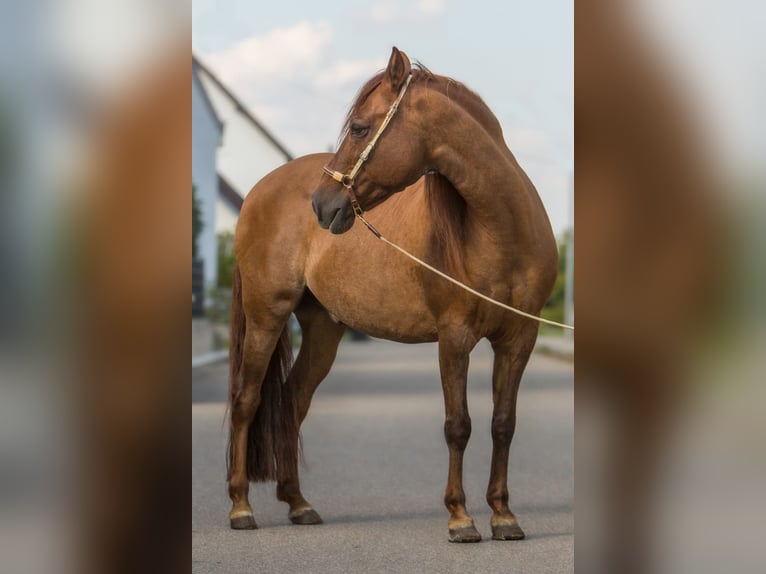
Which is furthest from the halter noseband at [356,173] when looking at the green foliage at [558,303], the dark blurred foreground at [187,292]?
the green foliage at [558,303]

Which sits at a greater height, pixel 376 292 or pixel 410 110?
pixel 410 110

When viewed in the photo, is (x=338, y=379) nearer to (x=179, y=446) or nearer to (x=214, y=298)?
(x=214, y=298)

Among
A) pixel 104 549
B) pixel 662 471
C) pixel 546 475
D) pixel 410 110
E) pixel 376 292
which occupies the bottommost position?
pixel 546 475

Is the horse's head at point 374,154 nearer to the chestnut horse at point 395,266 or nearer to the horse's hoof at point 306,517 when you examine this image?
the chestnut horse at point 395,266

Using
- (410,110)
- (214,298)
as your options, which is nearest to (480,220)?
(410,110)

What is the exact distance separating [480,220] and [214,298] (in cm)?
2255

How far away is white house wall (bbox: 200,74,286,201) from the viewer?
44.9m

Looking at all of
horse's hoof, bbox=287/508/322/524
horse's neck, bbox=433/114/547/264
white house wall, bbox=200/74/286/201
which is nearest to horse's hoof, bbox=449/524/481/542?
horse's hoof, bbox=287/508/322/524

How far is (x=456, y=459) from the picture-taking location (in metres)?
5.90

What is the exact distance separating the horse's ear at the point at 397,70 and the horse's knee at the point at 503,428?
173 cm

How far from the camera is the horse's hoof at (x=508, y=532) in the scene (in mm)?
5883

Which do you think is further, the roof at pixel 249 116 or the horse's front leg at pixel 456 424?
the roof at pixel 249 116

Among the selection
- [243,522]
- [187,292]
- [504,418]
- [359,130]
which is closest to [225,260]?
[243,522]

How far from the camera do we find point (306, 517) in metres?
6.53
